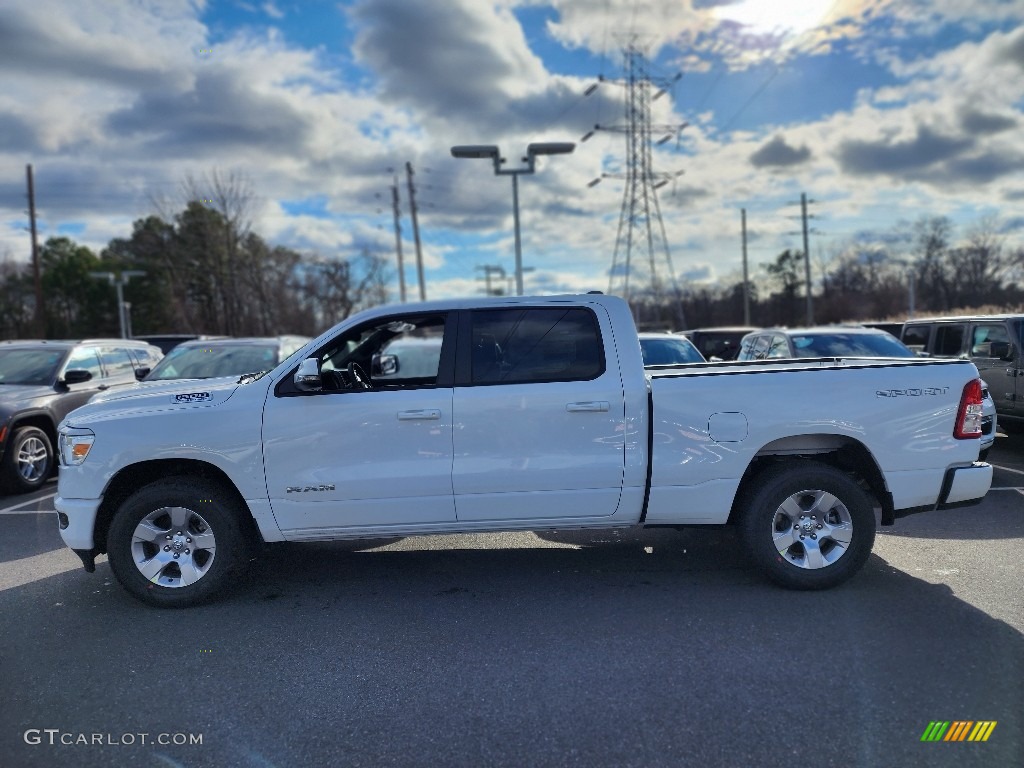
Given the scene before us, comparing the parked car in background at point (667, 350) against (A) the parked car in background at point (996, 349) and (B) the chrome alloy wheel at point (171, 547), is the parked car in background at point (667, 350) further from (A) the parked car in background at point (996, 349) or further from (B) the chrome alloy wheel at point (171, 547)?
(B) the chrome alloy wheel at point (171, 547)

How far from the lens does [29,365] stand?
30.6 feet

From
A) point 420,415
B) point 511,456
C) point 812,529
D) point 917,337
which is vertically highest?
point 917,337

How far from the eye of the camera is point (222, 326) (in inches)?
1876

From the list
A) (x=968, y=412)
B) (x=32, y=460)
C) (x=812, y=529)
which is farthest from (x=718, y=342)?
(x=32, y=460)

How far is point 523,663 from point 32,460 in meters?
7.73

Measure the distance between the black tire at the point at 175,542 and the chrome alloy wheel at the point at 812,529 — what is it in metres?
3.60

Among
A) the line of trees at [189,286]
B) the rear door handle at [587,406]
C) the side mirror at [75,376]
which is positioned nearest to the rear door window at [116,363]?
the side mirror at [75,376]

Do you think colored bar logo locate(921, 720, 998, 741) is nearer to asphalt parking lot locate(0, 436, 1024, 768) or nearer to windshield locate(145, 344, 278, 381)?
asphalt parking lot locate(0, 436, 1024, 768)

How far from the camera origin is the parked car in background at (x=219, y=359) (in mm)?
9031

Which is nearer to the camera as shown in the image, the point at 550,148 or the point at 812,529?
the point at 812,529

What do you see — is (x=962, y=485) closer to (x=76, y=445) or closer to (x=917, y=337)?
(x=76, y=445)

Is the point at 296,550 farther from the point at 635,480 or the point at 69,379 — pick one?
the point at 69,379

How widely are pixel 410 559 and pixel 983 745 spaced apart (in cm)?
379

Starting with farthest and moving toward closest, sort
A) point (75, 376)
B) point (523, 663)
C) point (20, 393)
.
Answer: point (75, 376), point (20, 393), point (523, 663)
